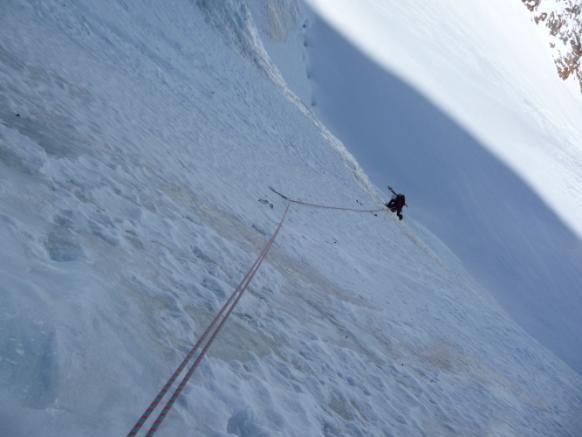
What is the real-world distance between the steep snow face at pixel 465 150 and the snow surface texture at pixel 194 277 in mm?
4496

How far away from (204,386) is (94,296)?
89 cm

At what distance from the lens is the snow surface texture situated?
3.04 metres

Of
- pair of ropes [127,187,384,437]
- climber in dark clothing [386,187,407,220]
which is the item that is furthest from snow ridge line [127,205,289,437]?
climber in dark clothing [386,187,407,220]

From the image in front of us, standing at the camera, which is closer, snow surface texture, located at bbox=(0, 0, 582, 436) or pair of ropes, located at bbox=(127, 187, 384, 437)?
pair of ropes, located at bbox=(127, 187, 384, 437)

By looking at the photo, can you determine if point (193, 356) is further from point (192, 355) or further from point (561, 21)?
point (561, 21)

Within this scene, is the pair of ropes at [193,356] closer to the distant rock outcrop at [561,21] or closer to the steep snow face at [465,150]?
the steep snow face at [465,150]

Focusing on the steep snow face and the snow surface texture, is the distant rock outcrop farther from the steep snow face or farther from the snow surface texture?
the snow surface texture

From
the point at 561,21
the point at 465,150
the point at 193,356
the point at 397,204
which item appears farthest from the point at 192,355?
the point at 561,21

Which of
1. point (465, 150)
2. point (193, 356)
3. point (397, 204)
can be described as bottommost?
point (193, 356)

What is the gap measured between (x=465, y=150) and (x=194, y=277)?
18471 mm

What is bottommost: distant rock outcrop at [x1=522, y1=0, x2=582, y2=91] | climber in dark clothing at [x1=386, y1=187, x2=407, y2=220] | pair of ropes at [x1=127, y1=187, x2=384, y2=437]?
pair of ropes at [x1=127, y1=187, x2=384, y2=437]

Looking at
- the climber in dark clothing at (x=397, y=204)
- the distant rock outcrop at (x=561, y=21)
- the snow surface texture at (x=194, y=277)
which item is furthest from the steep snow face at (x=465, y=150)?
the distant rock outcrop at (x=561, y=21)

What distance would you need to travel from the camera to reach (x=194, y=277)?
15.0 feet

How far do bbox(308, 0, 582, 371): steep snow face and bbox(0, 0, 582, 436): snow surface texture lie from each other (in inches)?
177
